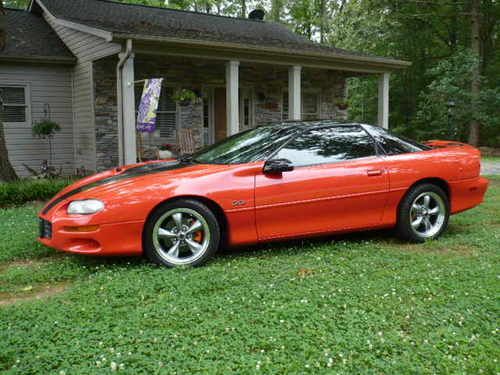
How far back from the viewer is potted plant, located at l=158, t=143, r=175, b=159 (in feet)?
41.3

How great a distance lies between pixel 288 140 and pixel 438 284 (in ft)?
6.25

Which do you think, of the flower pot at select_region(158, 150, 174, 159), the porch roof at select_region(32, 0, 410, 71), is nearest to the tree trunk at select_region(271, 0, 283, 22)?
the porch roof at select_region(32, 0, 410, 71)

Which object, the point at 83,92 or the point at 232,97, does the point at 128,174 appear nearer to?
the point at 232,97

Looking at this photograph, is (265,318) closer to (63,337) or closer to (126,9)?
(63,337)

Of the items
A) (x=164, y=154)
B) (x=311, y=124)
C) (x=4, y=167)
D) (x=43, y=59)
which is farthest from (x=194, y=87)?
(x=311, y=124)

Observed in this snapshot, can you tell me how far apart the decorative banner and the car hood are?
13.1 feet

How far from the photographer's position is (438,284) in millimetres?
3836

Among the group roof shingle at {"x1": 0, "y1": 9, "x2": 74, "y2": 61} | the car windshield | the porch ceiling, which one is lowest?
the car windshield

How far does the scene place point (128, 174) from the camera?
4.80m

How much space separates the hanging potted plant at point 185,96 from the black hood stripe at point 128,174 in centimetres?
686

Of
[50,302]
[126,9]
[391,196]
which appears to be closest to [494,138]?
[126,9]

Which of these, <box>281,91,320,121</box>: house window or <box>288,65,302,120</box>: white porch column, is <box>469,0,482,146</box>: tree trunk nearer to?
<box>281,91,320,121</box>: house window

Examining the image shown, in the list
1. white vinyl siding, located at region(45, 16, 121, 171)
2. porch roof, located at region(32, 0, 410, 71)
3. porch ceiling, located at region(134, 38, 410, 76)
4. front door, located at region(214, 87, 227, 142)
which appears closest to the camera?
porch ceiling, located at region(134, 38, 410, 76)

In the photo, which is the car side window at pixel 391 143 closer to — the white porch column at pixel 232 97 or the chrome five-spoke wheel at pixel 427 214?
the chrome five-spoke wheel at pixel 427 214
